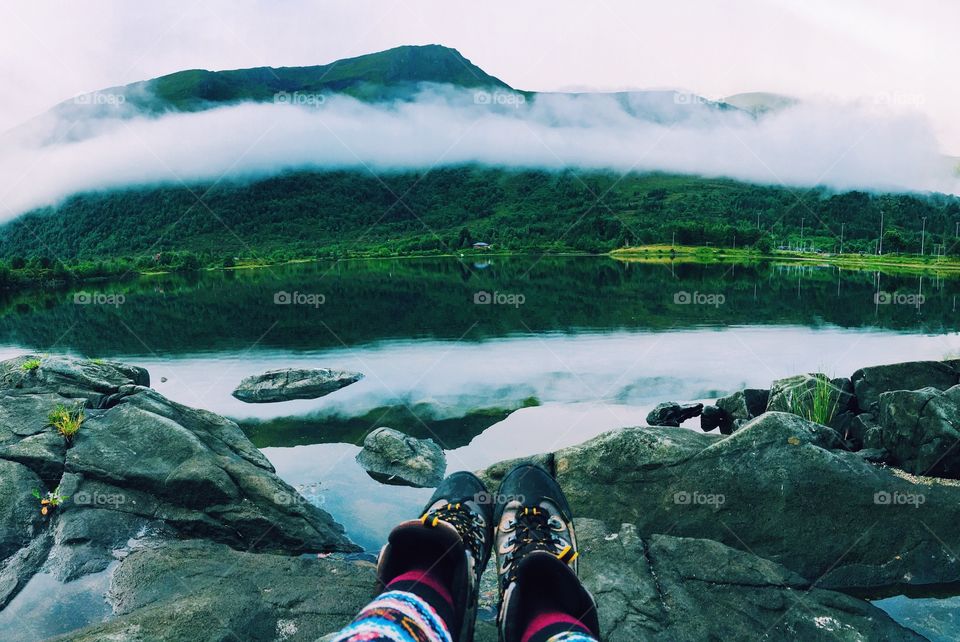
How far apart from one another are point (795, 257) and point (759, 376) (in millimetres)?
136416

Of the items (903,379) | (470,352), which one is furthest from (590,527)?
(470,352)

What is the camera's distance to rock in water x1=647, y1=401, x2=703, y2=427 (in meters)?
13.5

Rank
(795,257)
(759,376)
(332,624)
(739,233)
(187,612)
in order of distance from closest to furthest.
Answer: (187,612)
(332,624)
(759,376)
(795,257)
(739,233)

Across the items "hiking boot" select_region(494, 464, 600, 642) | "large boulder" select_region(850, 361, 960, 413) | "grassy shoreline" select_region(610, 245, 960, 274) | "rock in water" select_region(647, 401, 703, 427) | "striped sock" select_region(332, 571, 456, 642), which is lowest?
"grassy shoreline" select_region(610, 245, 960, 274)

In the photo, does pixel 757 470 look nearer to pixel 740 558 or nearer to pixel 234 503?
pixel 740 558

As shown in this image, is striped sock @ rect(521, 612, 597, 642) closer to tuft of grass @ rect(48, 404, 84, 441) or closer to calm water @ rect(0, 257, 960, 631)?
calm water @ rect(0, 257, 960, 631)

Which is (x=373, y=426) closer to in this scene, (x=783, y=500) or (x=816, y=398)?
(x=783, y=500)

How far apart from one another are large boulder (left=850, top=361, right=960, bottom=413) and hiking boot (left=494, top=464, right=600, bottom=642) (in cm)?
858

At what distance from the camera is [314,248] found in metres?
185

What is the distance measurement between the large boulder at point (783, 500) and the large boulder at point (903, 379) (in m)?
4.19

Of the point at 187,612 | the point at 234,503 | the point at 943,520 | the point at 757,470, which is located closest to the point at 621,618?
the point at 757,470

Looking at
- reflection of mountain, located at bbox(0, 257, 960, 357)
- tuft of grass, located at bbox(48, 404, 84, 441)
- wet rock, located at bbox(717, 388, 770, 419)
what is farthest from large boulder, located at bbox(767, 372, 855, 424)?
reflection of mountain, located at bbox(0, 257, 960, 357)

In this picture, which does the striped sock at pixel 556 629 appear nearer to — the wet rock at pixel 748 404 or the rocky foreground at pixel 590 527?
the rocky foreground at pixel 590 527

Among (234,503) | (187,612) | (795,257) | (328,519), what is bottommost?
(795,257)
